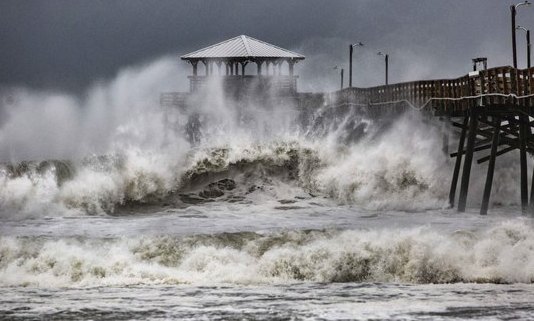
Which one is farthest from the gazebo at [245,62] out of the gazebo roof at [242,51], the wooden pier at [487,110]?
the wooden pier at [487,110]

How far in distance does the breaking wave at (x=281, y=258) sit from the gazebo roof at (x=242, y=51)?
34.7m

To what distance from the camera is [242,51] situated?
55.0 m

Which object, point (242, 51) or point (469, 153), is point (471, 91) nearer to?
point (469, 153)

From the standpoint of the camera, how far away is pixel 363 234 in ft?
65.2

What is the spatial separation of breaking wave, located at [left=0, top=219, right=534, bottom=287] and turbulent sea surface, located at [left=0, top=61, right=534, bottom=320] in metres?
0.04

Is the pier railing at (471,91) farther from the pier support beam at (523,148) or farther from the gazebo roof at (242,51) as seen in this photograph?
the gazebo roof at (242,51)

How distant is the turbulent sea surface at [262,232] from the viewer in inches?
602

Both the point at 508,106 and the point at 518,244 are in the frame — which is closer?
the point at 518,244

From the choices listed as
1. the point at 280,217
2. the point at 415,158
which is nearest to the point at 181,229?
the point at 280,217

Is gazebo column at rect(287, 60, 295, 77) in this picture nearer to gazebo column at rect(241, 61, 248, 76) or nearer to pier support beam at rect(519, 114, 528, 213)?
gazebo column at rect(241, 61, 248, 76)

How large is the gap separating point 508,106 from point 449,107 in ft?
14.4

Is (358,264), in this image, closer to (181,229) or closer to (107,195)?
(181,229)

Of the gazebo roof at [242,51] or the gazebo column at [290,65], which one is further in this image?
the gazebo column at [290,65]

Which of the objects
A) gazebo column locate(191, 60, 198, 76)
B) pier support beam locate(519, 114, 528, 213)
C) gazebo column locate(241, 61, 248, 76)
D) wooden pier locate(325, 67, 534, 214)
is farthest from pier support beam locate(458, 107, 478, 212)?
gazebo column locate(191, 60, 198, 76)
